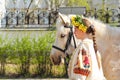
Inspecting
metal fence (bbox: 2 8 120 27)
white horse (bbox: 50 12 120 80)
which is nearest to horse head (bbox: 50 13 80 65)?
white horse (bbox: 50 12 120 80)

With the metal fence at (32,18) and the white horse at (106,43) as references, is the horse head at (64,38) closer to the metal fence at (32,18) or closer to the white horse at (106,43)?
the white horse at (106,43)

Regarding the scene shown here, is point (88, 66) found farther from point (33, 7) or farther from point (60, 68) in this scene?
point (33, 7)

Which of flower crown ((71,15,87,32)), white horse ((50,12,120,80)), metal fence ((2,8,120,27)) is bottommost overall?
metal fence ((2,8,120,27))

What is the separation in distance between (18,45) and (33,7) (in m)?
6.83

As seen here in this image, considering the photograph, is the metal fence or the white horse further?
the metal fence

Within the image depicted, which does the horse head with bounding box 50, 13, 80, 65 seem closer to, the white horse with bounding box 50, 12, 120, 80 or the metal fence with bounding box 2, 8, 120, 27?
the white horse with bounding box 50, 12, 120, 80

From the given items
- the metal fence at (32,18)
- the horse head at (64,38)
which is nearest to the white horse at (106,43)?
the horse head at (64,38)

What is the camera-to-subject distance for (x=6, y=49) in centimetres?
1069

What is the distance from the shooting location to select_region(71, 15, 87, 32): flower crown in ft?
14.8

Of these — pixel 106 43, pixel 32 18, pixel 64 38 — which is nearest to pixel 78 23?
pixel 64 38

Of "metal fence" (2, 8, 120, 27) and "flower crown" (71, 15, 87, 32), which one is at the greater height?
"flower crown" (71, 15, 87, 32)

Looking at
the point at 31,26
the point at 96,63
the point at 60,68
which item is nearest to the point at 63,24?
the point at 96,63

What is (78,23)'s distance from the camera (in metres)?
4.61

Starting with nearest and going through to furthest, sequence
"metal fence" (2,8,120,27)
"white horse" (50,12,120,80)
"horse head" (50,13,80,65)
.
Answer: "white horse" (50,12,120,80), "horse head" (50,13,80,65), "metal fence" (2,8,120,27)
